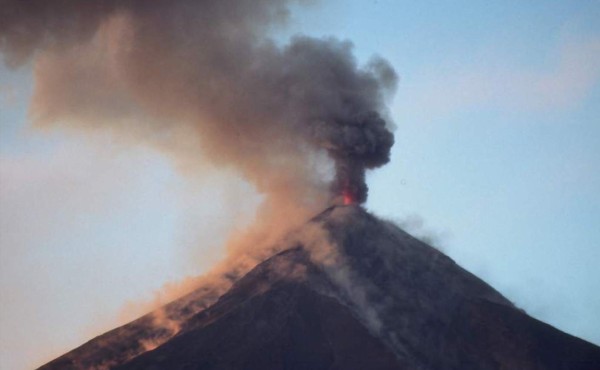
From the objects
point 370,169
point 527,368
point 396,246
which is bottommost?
point 527,368

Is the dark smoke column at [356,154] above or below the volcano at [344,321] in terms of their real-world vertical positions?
above

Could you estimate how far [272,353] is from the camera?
75250 mm

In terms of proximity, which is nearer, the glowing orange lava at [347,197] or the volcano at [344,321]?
the volcano at [344,321]

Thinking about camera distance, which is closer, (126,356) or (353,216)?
(126,356)

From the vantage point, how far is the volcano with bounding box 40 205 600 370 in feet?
248

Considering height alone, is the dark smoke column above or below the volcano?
above

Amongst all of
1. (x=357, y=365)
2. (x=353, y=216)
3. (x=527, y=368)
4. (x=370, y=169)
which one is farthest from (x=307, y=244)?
(x=527, y=368)

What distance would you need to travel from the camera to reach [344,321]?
258ft

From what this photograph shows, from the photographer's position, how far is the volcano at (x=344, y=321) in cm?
7550

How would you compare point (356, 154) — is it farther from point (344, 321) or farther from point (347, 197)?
point (344, 321)

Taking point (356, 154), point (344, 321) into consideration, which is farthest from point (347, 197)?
point (344, 321)

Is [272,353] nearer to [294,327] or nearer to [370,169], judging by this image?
[294,327]

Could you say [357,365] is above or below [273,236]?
below

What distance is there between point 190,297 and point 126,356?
924 centimetres
